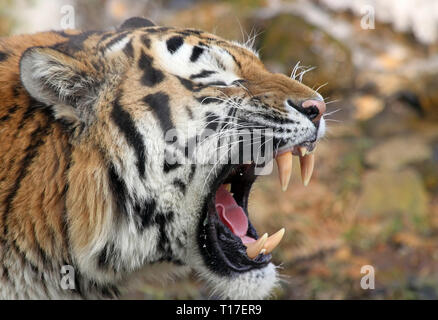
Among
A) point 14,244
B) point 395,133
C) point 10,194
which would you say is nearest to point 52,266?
point 14,244

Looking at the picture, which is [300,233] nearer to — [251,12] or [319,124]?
[319,124]

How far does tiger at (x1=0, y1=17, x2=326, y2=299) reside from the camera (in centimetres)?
174

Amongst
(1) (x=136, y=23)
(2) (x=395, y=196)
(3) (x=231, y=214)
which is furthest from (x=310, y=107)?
(2) (x=395, y=196)

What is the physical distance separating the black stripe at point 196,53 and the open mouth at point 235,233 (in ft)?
1.27

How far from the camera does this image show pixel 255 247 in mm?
1929

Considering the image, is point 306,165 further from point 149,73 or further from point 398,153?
point 398,153

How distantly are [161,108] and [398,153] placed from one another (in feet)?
13.5

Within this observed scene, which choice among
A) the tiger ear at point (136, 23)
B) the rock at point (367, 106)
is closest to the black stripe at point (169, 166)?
the tiger ear at point (136, 23)

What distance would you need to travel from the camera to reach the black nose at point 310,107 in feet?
6.09

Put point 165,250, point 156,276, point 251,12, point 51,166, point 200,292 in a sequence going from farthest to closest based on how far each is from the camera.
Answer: point 251,12, point 200,292, point 156,276, point 165,250, point 51,166

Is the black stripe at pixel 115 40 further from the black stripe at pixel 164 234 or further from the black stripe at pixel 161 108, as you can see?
the black stripe at pixel 164 234

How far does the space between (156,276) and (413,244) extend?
2.92m

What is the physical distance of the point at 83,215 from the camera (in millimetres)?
1755

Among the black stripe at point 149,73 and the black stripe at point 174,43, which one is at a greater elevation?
the black stripe at point 174,43
